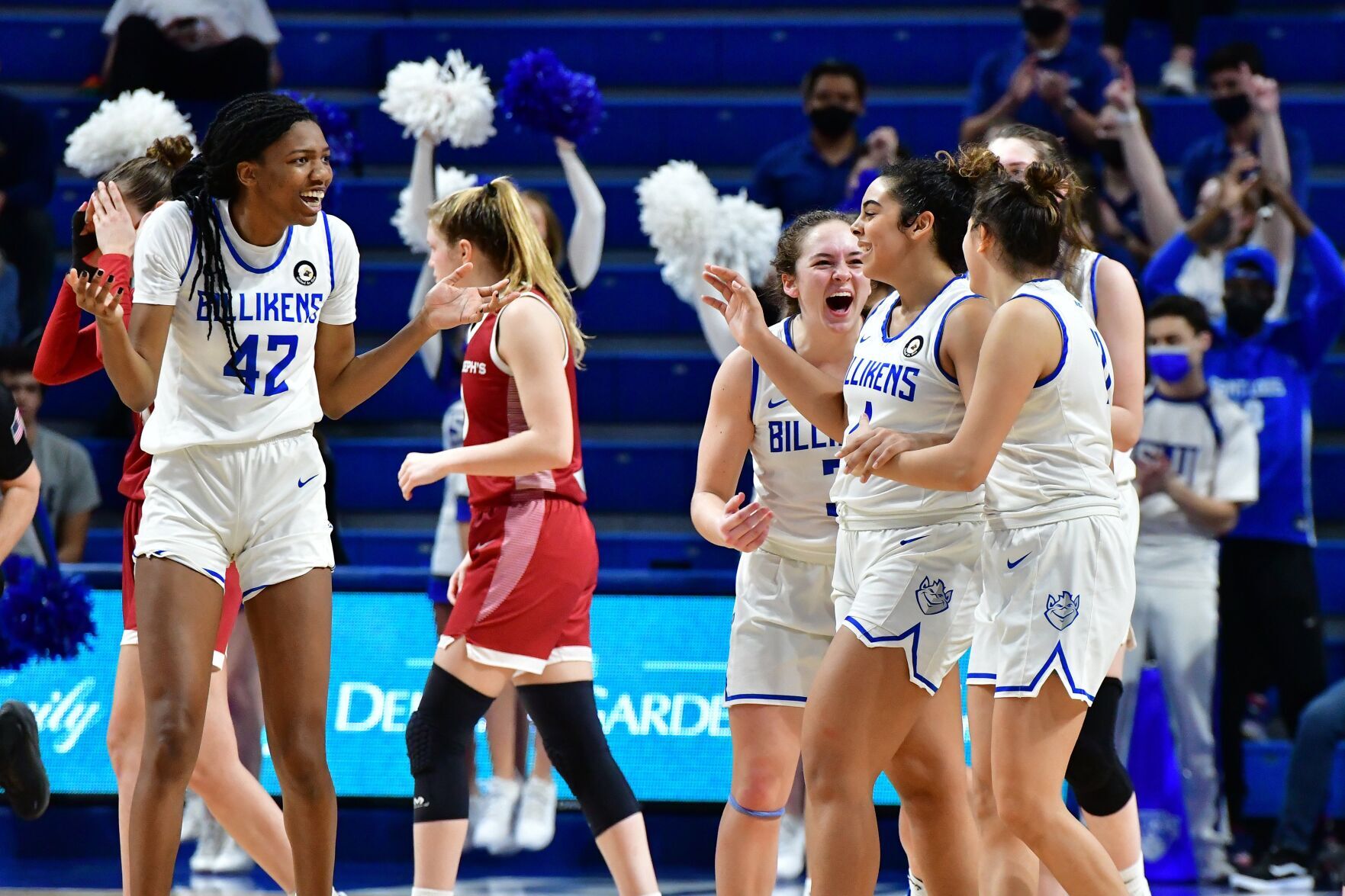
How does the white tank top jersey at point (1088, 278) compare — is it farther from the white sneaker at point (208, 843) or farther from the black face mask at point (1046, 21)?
the black face mask at point (1046, 21)

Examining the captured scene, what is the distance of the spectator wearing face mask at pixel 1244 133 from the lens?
7.64 m

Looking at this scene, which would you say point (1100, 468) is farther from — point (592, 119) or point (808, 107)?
point (808, 107)

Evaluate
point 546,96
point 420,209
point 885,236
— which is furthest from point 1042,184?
point 420,209

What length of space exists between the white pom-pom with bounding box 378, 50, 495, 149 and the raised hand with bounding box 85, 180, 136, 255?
279 centimetres

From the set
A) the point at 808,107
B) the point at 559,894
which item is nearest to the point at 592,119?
the point at 808,107

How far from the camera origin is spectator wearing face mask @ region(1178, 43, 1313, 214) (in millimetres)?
7637

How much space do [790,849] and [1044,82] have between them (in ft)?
12.8

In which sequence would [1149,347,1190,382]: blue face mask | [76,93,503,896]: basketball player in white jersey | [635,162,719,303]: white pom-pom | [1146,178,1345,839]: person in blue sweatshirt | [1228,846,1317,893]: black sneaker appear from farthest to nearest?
[635,162,719,303]: white pom-pom < [1146,178,1345,839]: person in blue sweatshirt < [1149,347,1190,382]: blue face mask < [1228,846,1317,893]: black sneaker < [76,93,503,896]: basketball player in white jersey

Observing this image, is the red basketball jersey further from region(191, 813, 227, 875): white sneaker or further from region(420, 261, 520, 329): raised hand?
region(191, 813, 227, 875): white sneaker

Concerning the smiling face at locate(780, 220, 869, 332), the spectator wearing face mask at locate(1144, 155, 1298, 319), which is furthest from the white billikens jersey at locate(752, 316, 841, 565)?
the spectator wearing face mask at locate(1144, 155, 1298, 319)

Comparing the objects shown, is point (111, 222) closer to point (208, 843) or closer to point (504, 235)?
point (504, 235)

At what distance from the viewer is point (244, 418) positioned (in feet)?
12.3

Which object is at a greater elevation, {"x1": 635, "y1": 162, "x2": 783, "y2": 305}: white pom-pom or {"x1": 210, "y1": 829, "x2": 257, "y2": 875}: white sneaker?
{"x1": 635, "y1": 162, "x2": 783, "y2": 305}: white pom-pom

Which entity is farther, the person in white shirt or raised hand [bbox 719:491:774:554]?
the person in white shirt
